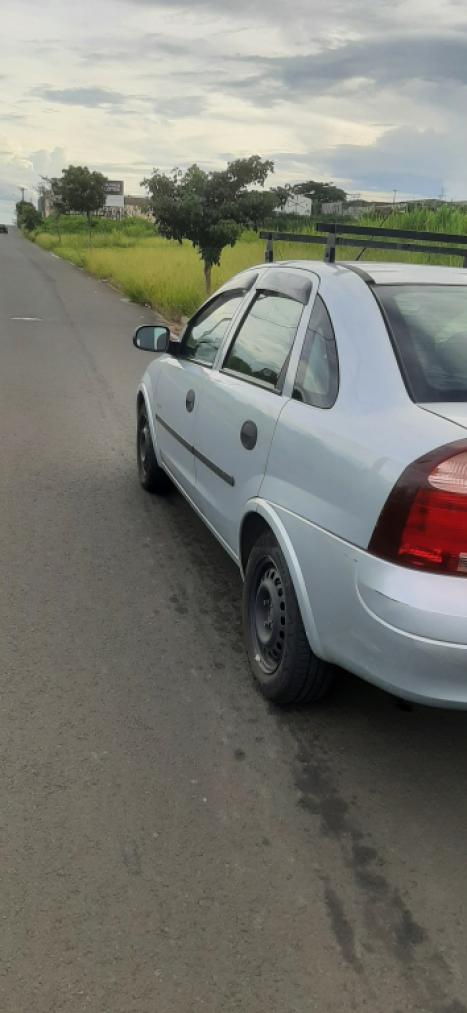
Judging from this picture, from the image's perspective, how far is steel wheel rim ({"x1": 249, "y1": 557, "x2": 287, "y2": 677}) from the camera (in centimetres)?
321

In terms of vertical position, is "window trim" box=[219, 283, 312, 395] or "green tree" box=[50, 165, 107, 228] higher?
"green tree" box=[50, 165, 107, 228]

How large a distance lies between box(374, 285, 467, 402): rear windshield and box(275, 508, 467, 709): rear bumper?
58cm

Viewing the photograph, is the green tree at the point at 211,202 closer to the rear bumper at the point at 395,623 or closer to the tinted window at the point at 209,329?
the tinted window at the point at 209,329

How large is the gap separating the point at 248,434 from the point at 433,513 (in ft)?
4.08

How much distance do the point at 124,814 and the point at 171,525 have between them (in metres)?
2.84

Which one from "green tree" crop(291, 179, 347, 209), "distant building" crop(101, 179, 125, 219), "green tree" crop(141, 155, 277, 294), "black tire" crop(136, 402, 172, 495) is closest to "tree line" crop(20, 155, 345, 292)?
"green tree" crop(141, 155, 277, 294)

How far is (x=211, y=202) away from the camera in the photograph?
15.5m

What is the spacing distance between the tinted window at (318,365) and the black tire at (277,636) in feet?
1.87

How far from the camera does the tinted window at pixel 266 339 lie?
3.40 m

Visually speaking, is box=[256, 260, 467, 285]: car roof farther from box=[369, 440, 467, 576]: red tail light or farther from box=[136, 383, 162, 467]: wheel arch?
box=[136, 383, 162, 467]: wheel arch

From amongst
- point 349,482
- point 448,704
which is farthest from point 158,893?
point 349,482

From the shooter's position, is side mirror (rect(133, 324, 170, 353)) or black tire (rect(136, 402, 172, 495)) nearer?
side mirror (rect(133, 324, 170, 353))

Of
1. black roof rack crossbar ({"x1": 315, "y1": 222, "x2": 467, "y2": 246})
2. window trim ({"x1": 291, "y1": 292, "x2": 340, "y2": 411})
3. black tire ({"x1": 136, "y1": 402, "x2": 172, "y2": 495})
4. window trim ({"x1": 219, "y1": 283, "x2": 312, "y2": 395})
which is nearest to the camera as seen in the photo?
window trim ({"x1": 291, "y1": 292, "x2": 340, "y2": 411})

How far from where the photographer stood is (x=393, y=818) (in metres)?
2.71
